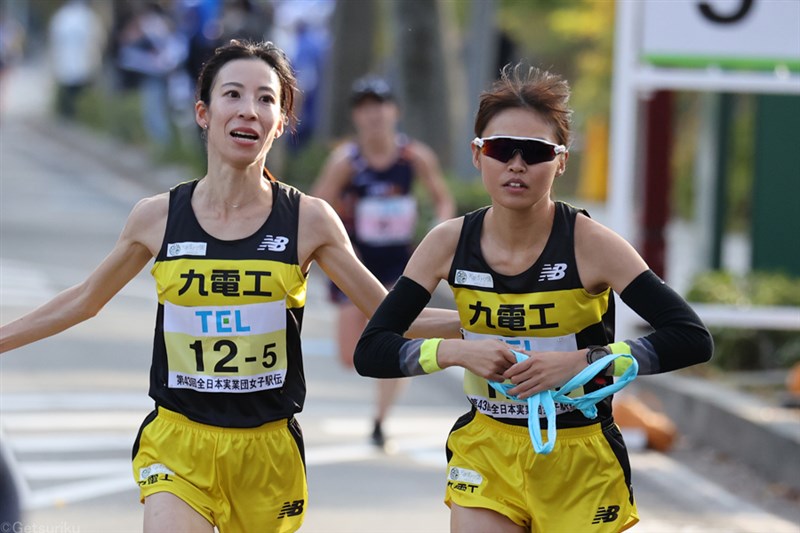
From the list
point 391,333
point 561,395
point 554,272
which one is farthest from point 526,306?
point 391,333

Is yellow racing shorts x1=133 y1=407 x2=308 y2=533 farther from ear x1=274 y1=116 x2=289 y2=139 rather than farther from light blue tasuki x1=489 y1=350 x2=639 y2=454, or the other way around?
ear x1=274 y1=116 x2=289 y2=139

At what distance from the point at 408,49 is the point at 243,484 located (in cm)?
1661

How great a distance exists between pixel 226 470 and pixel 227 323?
43cm

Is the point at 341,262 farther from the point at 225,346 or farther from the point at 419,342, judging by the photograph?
the point at 419,342

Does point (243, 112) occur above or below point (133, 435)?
above

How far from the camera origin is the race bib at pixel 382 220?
10.3 m

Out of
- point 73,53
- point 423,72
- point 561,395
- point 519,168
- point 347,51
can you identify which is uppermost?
point 73,53

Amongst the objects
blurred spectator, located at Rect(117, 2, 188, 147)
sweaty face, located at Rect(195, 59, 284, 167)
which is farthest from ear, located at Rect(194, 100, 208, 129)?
blurred spectator, located at Rect(117, 2, 188, 147)

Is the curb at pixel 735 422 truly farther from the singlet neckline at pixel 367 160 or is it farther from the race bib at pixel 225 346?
the race bib at pixel 225 346

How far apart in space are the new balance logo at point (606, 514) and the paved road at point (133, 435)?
1610 millimetres

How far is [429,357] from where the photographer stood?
181 inches

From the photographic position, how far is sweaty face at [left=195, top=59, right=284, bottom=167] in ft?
16.5

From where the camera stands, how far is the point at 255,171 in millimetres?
5148

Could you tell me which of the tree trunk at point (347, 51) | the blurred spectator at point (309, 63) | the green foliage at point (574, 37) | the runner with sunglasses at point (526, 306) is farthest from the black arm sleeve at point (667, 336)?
the blurred spectator at point (309, 63)
